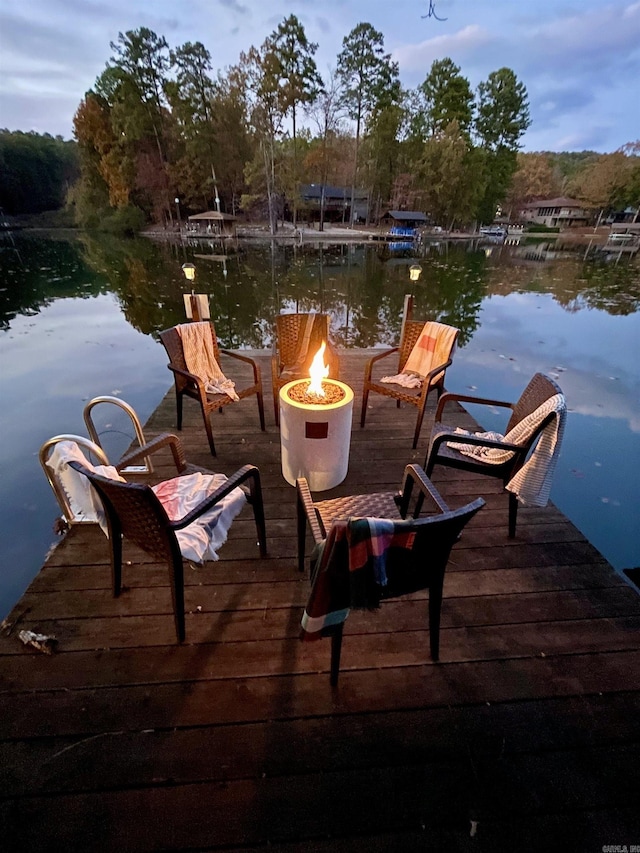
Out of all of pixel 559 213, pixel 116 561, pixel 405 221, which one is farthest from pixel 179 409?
pixel 559 213

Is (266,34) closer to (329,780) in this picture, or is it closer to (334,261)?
(334,261)

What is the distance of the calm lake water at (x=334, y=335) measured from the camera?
3383 mm

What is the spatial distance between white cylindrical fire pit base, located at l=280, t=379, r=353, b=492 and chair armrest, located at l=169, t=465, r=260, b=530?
21.2 inches

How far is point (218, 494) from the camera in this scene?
1585mm

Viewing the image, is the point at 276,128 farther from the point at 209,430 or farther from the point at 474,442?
the point at 474,442

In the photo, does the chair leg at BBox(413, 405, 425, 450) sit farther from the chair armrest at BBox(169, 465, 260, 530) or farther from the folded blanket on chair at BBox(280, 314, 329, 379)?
the chair armrest at BBox(169, 465, 260, 530)

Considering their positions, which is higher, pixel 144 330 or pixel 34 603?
pixel 34 603

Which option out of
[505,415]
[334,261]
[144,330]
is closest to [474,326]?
[505,415]

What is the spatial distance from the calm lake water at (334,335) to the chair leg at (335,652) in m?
2.26

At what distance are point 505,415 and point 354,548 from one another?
4271 mm

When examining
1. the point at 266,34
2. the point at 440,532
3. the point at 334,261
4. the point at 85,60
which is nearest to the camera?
the point at 440,532

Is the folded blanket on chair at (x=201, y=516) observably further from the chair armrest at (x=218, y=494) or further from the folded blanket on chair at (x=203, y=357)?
the folded blanket on chair at (x=203, y=357)

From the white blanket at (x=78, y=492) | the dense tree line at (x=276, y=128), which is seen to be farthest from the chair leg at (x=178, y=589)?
the dense tree line at (x=276, y=128)

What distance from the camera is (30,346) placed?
697 cm
